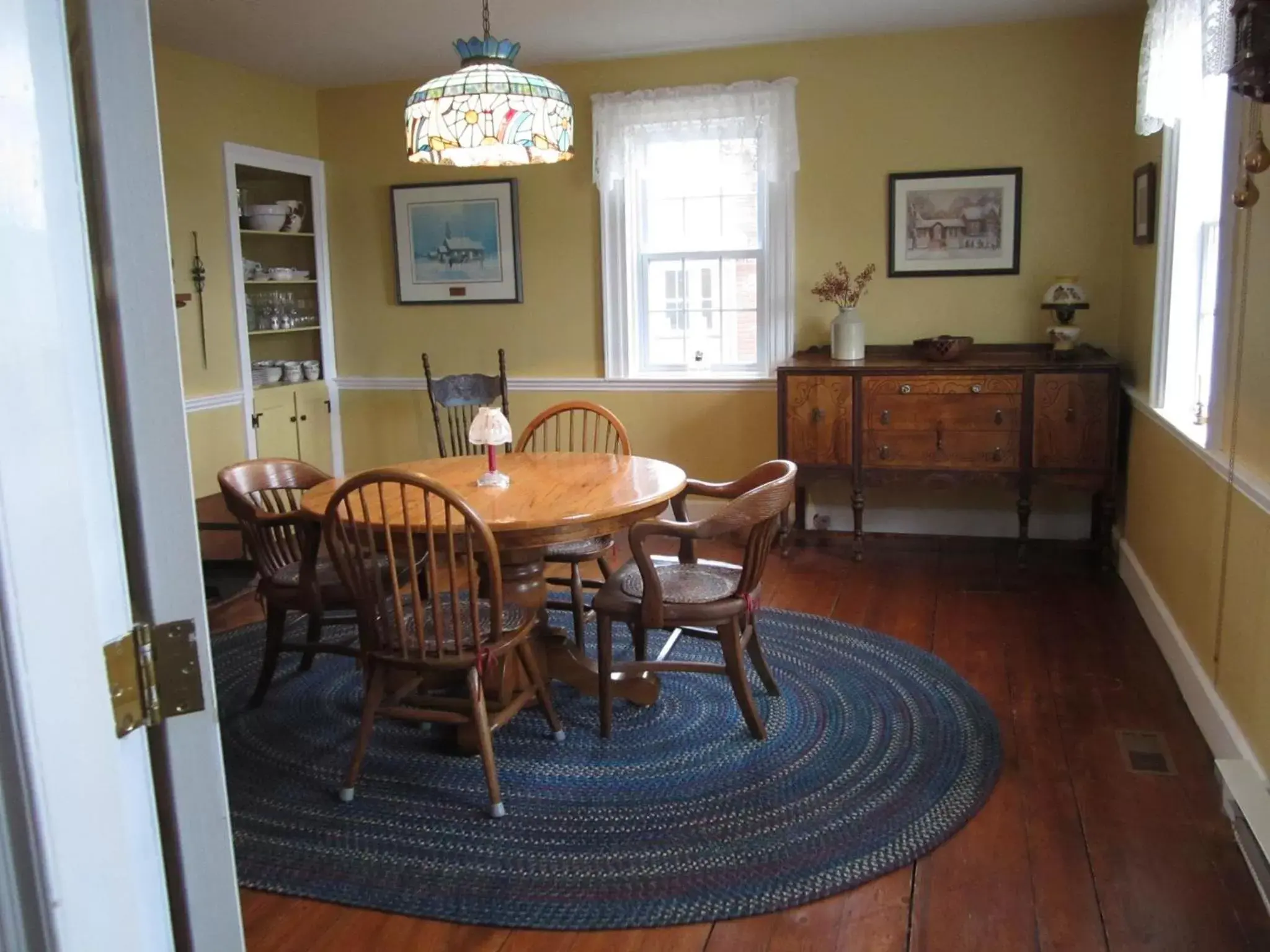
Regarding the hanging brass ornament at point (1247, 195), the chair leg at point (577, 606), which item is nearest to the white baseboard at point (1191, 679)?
the hanging brass ornament at point (1247, 195)

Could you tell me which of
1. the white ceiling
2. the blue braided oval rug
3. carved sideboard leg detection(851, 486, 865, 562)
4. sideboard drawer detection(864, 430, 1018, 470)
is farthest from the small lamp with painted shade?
the blue braided oval rug

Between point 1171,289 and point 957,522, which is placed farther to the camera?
point 957,522

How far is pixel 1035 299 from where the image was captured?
4.95m

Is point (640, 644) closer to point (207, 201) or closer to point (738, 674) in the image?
point (738, 674)

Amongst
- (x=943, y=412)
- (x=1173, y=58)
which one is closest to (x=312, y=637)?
(x=943, y=412)

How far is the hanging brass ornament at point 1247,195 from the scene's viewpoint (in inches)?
90.5

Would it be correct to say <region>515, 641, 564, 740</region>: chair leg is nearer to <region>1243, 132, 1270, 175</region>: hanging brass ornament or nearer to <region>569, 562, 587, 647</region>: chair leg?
<region>569, 562, 587, 647</region>: chair leg

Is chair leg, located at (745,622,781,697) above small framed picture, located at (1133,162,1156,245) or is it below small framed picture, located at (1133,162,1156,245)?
below

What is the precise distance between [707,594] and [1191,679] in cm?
148

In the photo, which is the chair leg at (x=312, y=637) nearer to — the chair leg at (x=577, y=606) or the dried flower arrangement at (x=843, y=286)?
the chair leg at (x=577, y=606)

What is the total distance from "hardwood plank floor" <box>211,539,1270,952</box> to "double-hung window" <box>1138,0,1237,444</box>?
87cm

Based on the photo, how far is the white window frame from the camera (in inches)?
114

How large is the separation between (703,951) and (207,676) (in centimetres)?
140

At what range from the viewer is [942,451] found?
465 centimetres
